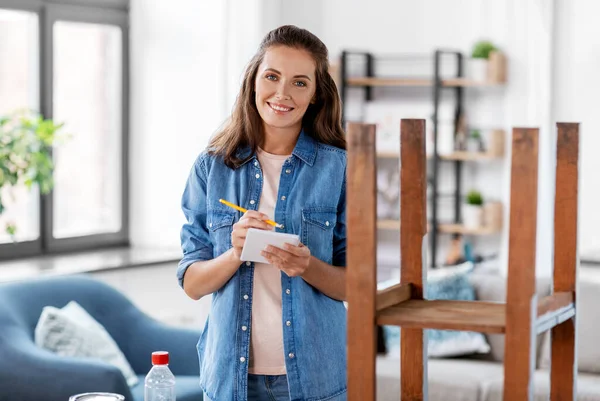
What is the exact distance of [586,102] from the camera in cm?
526

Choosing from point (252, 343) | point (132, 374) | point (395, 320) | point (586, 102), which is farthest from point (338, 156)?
point (586, 102)

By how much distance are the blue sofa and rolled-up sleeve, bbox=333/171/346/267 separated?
144 centimetres

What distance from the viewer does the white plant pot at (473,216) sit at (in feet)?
18.2

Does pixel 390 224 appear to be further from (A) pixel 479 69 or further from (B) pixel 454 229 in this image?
(A) pixel 479 69

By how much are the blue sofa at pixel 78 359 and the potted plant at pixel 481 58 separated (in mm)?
2425

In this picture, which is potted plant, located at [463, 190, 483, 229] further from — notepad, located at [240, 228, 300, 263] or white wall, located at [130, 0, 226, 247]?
notepad, located at [240, 228, 300, 263]

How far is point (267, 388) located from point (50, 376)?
1587 mm

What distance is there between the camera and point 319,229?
196cm

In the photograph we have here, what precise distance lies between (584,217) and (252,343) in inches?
144

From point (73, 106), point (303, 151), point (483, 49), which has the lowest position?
point (303, 151)

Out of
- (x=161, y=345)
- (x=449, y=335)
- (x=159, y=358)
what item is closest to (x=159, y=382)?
(x=159, y=358)

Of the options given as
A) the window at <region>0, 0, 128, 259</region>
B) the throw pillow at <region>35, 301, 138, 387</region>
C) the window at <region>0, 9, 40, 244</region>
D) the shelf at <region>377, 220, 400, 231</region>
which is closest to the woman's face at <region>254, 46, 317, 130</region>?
the throw pillow at <region>35, 301, 138, 387</region>

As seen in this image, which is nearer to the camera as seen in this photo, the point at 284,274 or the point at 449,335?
the point at 284,274

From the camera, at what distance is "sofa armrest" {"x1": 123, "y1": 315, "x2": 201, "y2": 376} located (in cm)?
388
